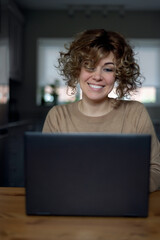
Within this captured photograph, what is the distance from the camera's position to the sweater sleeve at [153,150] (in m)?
1.02

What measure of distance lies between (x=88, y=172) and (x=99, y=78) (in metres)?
0.61

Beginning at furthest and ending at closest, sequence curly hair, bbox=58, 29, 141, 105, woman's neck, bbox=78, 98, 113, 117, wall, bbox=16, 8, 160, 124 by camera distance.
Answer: wall, bbox=16, 8, 160, 124 < woman's neck, bbox=78, 98, 113, 117 < curly hair, bbox=58, 29, 141, 105

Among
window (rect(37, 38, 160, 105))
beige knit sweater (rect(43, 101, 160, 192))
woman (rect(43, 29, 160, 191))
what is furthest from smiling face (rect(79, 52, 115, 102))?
window (rect(37, 38, 160, 105))

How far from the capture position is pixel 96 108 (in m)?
1.36

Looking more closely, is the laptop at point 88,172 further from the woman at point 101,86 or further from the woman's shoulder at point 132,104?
the woman's shoulder at point 132,104

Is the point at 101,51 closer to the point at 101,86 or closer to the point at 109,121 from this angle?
the point at 101,86

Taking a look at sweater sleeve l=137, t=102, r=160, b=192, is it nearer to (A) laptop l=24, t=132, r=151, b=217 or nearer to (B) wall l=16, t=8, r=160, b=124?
(A) laptop l=24, t=132, r=151, b=217

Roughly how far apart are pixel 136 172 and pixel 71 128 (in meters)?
0.69

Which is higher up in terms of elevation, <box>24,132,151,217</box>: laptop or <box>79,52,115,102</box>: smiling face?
<box>79,52,115,102</box>: smiling face

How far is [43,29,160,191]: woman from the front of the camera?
48.8 inches

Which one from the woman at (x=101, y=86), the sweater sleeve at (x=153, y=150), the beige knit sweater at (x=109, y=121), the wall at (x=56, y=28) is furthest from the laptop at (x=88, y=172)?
the wall at (x=56, y=28)

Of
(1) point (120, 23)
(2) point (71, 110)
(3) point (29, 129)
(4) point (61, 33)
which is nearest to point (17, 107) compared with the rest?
(3) point (29, 129)

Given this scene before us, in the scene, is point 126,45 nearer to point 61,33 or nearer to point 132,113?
point 132,113

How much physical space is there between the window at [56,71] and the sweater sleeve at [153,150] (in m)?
3.27
